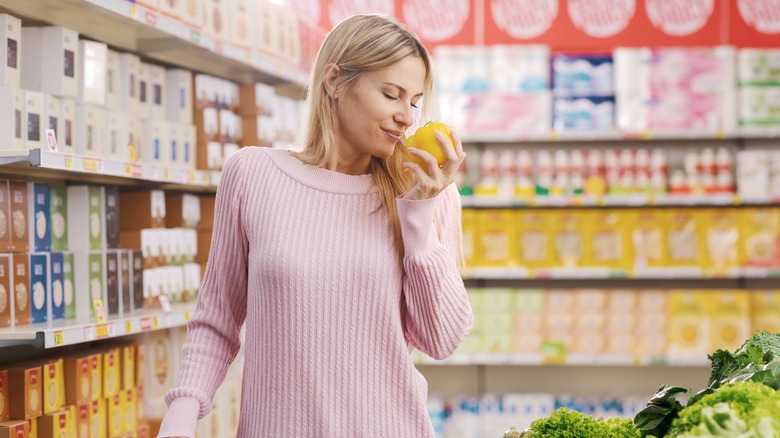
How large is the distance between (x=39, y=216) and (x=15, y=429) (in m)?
0.60

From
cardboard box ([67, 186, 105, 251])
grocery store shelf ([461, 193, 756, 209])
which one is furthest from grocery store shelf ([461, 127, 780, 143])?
cardboard box ([67, 186, 105, 251])

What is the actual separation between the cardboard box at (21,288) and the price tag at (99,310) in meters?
0.24

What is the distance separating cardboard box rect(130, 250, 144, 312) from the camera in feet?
10.5

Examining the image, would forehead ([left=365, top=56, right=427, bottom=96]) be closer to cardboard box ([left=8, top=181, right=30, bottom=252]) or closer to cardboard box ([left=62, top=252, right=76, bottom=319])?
cardboard box ([left=8, top=181, right=30, bottom=252])

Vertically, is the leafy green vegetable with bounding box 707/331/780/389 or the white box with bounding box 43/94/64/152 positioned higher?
the white box with bounding box 43/94/64/152

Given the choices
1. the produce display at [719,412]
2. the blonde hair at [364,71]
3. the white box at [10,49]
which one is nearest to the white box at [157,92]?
the white box at [10,49]

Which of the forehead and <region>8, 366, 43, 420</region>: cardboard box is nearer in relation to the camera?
the forehead

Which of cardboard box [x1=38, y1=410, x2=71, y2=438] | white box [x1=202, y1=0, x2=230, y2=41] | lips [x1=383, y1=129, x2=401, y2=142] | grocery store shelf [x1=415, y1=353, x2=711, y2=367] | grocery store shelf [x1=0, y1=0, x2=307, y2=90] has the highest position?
white box [x1=202, y1=0, x2=230, y2=41]

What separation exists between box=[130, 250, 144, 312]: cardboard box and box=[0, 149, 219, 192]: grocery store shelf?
26cm

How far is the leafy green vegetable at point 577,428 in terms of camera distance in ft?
4.38

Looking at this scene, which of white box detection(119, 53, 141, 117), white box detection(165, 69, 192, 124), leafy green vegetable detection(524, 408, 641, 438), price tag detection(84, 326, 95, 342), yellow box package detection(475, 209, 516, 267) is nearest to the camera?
leafy green vegetable detection(524, 408, 641, 438)

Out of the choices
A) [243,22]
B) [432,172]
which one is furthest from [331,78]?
[243,22]

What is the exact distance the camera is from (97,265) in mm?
3000

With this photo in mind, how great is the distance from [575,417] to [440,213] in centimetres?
52
